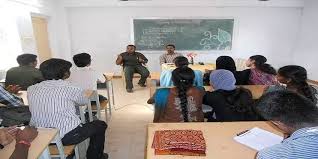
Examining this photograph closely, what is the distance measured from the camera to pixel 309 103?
0.97 m

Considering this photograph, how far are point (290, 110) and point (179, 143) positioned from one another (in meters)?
0.60

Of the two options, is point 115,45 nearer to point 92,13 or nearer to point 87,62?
point 92,13

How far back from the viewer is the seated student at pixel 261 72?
2.89 meters

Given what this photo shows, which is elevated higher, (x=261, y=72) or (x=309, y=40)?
(x=309, y=40)

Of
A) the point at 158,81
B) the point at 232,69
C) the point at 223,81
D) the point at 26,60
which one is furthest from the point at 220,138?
the point at 26,60

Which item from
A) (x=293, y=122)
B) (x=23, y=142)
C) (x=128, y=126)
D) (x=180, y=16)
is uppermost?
(x=180, y=16)

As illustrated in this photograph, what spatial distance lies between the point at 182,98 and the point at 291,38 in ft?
19.9

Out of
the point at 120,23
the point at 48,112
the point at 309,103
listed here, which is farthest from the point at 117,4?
the point at 309,103

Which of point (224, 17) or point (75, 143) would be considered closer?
point (75, 143)

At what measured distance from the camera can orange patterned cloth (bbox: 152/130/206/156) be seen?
1.27 m

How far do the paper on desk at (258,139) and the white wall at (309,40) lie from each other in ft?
18.6

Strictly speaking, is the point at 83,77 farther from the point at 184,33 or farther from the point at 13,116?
the point at 184,33

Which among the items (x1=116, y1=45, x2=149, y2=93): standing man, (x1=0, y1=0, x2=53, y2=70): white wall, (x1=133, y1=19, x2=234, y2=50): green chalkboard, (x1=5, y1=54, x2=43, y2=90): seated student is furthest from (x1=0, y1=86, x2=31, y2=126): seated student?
(x1=133, y1=19, x2=234, y2=50): green chalkboard

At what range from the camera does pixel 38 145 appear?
1.40 meters
